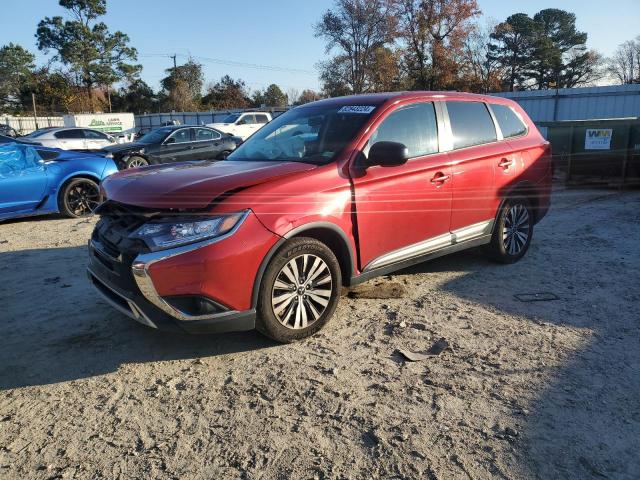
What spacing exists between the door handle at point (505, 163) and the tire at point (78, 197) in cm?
624

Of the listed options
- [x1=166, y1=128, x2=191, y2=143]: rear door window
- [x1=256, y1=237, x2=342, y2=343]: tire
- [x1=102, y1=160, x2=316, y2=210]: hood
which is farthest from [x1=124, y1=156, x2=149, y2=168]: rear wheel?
[x1=256, y1=237, x2=342, y2=343]: tire

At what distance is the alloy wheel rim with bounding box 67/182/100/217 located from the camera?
28.0 feet

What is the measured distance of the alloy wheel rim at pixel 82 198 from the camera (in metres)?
8.54

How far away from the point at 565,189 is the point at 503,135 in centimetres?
682

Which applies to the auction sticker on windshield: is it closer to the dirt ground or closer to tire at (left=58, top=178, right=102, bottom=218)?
the dirt ground

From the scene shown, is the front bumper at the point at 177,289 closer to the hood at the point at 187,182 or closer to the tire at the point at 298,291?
the tire at the point at 298,291

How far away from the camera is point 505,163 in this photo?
205 inches

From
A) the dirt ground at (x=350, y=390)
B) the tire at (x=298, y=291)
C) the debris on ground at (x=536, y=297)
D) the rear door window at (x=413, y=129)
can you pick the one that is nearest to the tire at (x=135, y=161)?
the dirt ground at (x=350, y=390)

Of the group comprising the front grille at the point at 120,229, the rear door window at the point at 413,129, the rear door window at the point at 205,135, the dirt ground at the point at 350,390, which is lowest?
the dirt ground at the point at 350,390

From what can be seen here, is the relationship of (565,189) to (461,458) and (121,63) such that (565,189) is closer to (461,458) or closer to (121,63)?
(461,458)

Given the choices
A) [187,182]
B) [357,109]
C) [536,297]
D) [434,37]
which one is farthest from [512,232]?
[434,37]

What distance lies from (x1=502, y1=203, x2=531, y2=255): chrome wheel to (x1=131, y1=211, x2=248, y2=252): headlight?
333 centimetres

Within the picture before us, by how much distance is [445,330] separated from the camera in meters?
3.95

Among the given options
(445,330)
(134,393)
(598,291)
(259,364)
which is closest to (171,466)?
(134,393)
